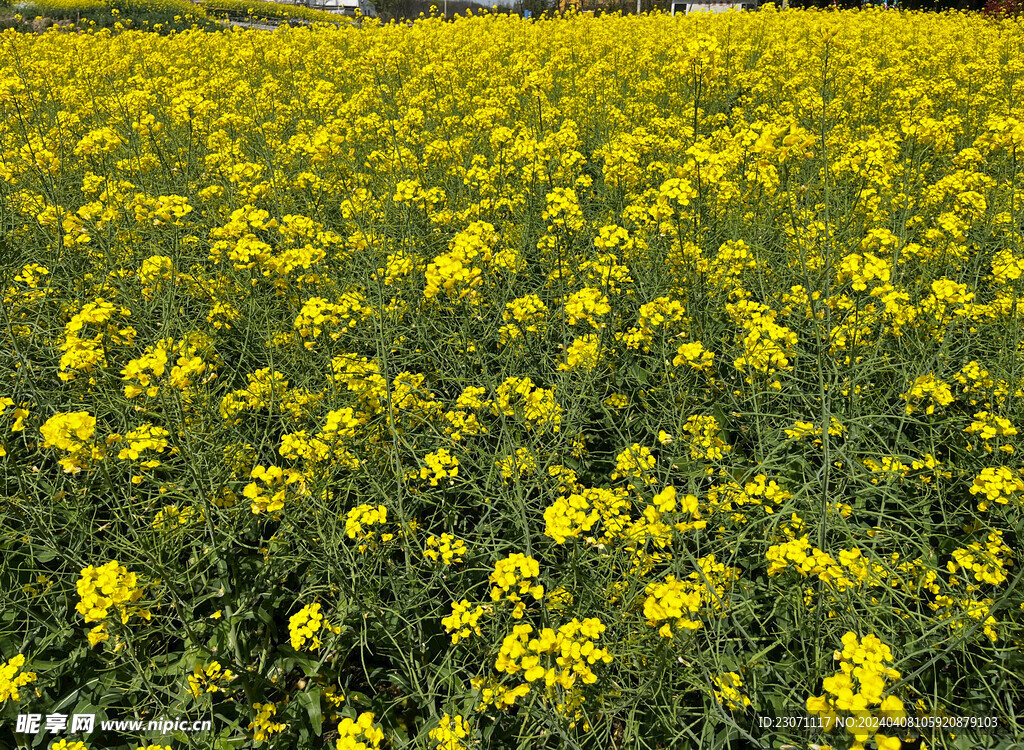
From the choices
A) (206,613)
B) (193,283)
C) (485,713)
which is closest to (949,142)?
(485,713)

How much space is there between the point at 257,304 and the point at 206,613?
4.57 ft

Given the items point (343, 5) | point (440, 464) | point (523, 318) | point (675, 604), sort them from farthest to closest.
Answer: point (343, 5), point (523, 318), point (440, 464), point (675, 604)

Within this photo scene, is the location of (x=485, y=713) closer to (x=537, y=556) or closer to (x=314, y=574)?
(x=537, y=556)

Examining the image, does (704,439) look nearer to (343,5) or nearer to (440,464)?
(440,464)

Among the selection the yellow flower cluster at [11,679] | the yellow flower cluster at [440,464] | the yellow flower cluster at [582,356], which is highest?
the yellow flower cluster at [582,356]

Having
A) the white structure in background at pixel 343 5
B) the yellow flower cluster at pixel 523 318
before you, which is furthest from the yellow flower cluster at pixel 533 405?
the white structure in background at pixel 343 5

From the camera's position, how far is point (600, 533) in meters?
1.86

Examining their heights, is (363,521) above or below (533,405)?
below

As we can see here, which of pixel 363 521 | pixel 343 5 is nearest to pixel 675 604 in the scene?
pixel 363 521

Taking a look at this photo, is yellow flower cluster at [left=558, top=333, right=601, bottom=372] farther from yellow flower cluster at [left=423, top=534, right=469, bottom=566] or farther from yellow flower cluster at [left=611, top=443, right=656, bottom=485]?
yellow flower cluster at [left=423, top=534, right=469, bottom=566]

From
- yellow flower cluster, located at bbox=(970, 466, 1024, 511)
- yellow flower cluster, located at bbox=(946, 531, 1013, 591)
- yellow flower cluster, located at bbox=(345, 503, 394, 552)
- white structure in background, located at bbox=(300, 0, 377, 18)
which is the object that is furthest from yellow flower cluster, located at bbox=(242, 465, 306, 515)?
white structure in background, located at bbox=(300, 0, 377, 18)

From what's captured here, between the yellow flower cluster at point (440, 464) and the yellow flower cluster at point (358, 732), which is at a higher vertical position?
the yellow flower cluster at point (440, 464)

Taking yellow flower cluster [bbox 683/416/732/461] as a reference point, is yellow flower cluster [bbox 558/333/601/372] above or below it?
above

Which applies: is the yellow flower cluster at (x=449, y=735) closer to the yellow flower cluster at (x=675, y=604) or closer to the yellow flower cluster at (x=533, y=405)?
the yellow flower cluster at (x=675, y=604)
